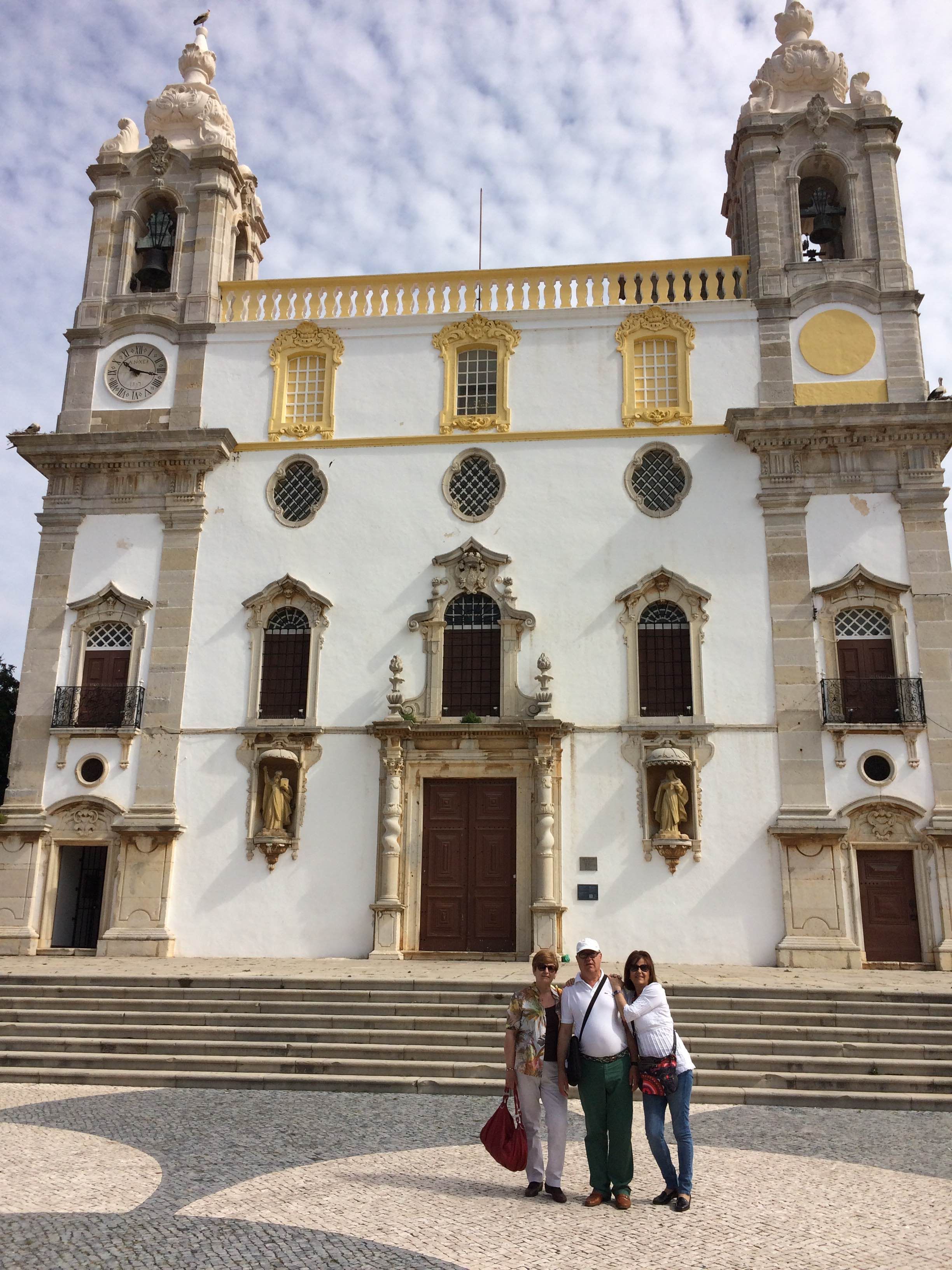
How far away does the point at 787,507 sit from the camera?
17.1 metres

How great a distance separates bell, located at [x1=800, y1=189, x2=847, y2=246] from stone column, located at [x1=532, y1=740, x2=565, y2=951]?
1061cm

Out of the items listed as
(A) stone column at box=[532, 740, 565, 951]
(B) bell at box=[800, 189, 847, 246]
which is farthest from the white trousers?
(B) bell at box=[800, 189, 847, 246]

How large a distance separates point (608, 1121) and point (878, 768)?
35.0 ft

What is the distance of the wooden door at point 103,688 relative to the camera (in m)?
17.3

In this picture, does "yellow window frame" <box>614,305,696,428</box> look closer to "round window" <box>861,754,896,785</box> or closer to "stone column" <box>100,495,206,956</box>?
"round window" <box>861,754,896,785</box>

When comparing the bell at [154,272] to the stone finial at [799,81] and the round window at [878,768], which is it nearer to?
the stone finial at [799,81]

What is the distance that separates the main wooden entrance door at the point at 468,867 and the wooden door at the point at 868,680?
5.23 metres

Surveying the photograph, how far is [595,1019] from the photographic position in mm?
6531

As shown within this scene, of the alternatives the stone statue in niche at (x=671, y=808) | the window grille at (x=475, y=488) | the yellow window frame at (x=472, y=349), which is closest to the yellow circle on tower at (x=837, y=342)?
the yellow window frame at (x=472, y=349)

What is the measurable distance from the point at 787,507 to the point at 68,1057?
12.6m

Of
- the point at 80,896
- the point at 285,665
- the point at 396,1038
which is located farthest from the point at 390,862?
the point at 80,896

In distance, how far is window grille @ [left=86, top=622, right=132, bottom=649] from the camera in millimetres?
17812

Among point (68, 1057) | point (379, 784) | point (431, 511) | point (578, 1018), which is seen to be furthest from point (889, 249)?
point (68, 1057)

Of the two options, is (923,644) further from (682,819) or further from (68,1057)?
(68,1057)
